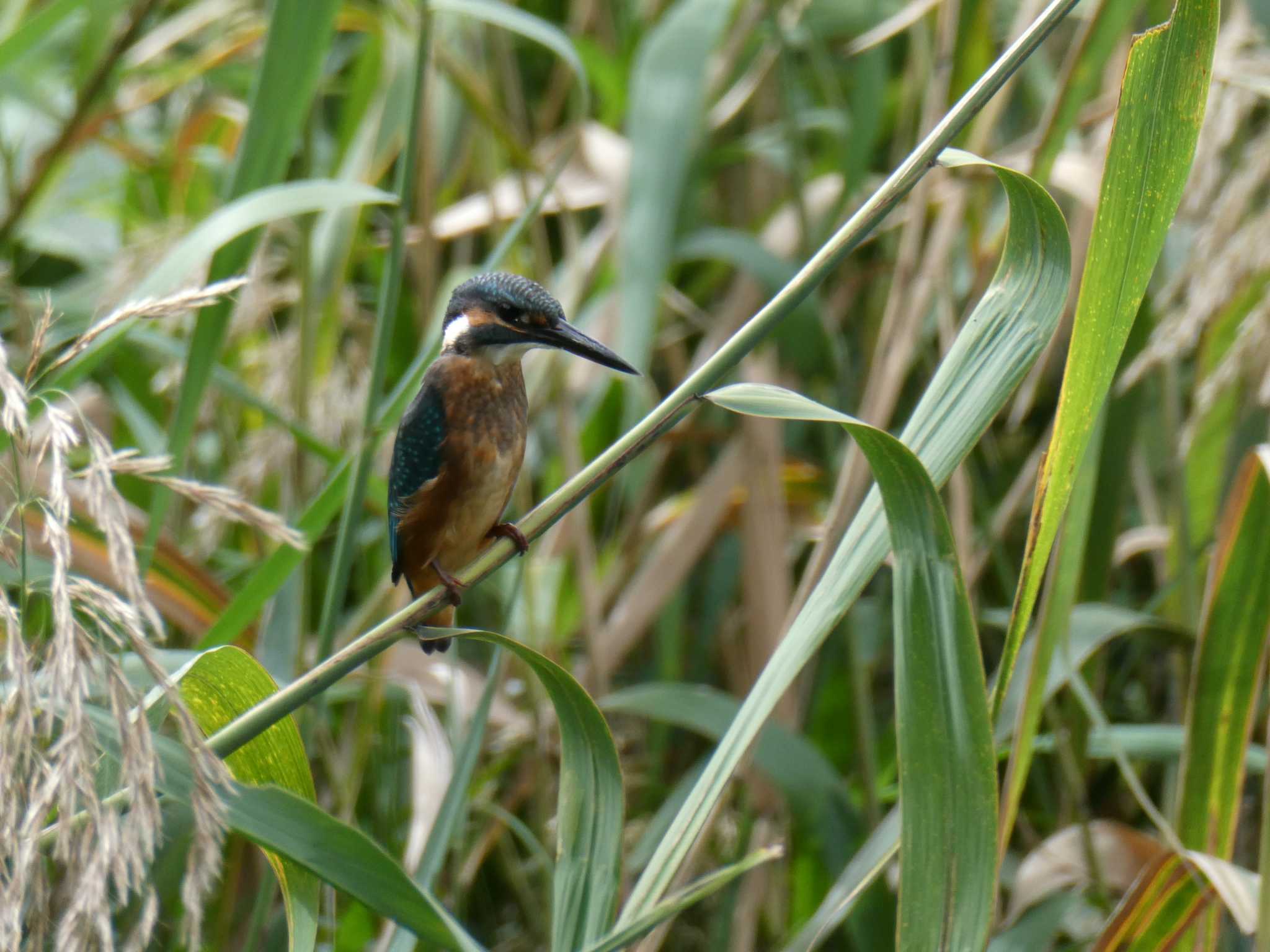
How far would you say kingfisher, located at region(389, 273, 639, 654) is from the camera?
1.66 metres

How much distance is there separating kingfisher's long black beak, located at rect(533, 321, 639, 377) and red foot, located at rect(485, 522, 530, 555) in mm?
206

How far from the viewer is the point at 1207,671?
1.37 m

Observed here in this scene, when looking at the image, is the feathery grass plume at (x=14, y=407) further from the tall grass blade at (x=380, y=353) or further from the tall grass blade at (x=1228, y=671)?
the tall grass blade at (x=1228, y=671)

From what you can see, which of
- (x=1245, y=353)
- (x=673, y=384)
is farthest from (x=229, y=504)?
(x=673, y=384)

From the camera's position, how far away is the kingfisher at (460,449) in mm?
1655

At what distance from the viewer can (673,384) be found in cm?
243

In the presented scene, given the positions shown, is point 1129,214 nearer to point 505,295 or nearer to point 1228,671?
point 1228,671

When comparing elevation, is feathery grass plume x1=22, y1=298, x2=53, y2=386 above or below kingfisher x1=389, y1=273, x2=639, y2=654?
above

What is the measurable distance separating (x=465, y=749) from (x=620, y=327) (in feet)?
2.30

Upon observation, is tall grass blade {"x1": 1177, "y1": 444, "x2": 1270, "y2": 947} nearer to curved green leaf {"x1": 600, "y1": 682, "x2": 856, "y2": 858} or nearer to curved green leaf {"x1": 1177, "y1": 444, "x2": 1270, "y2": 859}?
curved green leaf {"x1": 1177, "y1": 444, "x2": 1270, "y2": 859}

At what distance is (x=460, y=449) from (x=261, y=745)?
72 centimetres

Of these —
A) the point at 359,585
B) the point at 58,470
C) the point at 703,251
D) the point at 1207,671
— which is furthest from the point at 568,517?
the point at 58,470

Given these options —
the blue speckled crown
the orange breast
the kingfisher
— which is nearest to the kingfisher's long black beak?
the blue speckled crown

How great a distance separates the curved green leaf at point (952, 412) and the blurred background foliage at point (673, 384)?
0.61 meters
